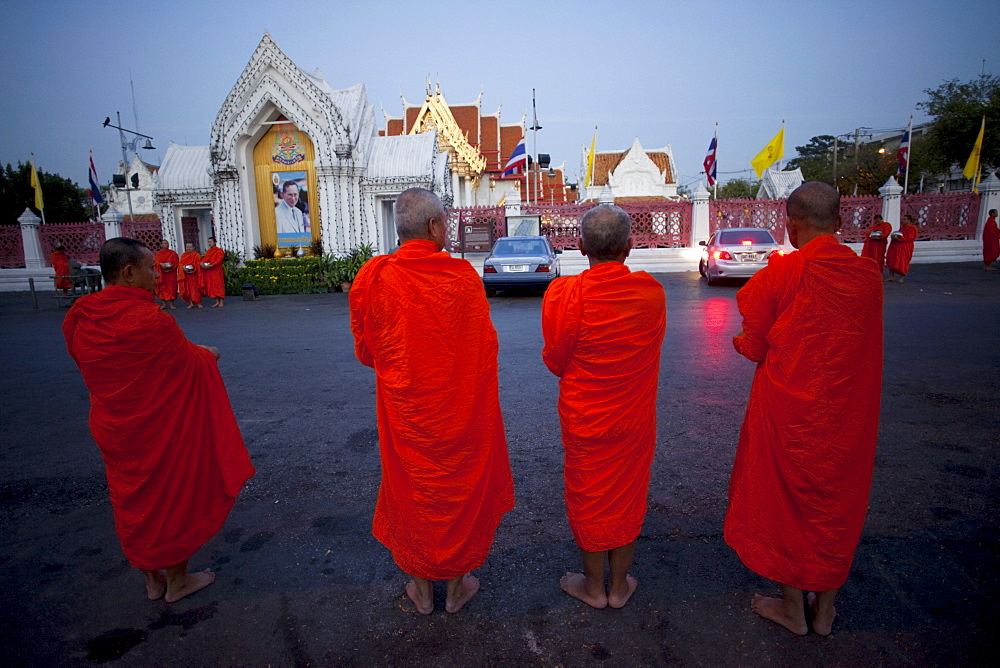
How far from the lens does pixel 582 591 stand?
2.38 meters

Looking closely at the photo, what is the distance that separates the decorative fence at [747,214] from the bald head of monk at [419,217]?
60.4 feet

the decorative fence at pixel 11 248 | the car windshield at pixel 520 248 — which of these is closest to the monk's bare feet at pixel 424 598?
the car windshield at pixel 520 248

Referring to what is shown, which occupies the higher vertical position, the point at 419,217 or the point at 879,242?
the point at 419,217

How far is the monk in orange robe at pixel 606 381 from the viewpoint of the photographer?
7.07 feet

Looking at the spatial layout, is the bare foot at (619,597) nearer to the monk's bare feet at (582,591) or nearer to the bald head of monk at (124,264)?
the monk's bare feet at (582,591)

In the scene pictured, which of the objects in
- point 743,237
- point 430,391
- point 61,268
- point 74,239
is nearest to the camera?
point 430,391

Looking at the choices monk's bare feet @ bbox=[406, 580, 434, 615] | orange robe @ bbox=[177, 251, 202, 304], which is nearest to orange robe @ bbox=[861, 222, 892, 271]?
monk's bare feet @ bbox=[406, 580, 434, 615]

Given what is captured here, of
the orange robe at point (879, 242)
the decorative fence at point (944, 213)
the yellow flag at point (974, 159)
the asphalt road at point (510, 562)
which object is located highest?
the yellow flag at point (974, 159)

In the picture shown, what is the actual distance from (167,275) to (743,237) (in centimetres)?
1362

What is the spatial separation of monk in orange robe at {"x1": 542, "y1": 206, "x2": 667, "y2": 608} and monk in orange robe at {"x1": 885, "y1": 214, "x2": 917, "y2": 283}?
1368 centimetres

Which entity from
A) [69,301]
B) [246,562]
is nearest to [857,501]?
[246,562]

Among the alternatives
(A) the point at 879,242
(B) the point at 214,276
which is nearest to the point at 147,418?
(B) the point at 214,276

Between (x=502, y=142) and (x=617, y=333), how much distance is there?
3353cm

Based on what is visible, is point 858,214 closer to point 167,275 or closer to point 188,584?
point 167,275
